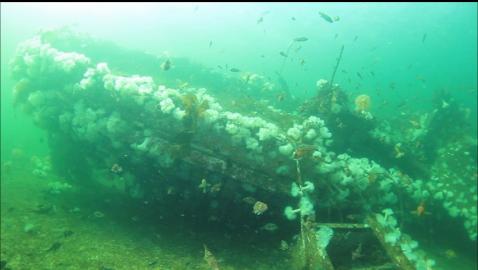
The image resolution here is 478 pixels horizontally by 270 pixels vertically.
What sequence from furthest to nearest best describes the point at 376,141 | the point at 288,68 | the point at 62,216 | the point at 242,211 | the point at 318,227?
the point at 288,68 < the point at 376,141 < the point at 62,216 < the point at 242,211 < the point at 318,227

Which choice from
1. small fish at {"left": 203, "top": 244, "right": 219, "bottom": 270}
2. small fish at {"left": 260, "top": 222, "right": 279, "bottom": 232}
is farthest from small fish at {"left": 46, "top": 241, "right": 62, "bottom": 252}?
small fish at {"left": 260, "top": 222, "right": 279, "bottom": 232}

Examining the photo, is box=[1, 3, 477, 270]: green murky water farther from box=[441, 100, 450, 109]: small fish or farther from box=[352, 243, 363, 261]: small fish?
box=[441, 100, 450, 109]: small fish

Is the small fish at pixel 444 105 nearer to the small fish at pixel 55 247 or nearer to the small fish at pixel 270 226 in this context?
the small fish at pixel 270 226

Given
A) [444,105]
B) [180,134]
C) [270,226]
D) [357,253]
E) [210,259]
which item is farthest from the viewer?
[444,105]

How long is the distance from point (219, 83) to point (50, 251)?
1317cm

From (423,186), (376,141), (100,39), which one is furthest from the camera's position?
(100,39)

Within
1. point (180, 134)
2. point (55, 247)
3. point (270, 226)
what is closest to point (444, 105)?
point (270, 226)

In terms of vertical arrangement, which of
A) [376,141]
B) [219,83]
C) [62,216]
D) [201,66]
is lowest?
[62,216]

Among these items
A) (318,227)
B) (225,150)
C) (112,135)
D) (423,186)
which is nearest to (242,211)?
(225,150)

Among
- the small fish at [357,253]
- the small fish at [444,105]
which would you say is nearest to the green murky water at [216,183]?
the small fish at [357,253]

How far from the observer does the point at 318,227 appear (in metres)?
7.03

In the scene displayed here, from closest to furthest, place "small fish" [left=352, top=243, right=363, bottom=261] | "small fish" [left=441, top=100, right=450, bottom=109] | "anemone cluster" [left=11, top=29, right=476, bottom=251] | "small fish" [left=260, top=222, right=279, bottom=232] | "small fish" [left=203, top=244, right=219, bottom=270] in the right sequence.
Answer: "small fish" [left=203, top=244, right=219, bottom=270] → "small fish" [left=352, top=243, right=363, bottom=261] → "small fish" [left=260, top=222, right=279, bottom=232] → "anemone cluster" [left=11, top=29, right=476, bottom=251] → "small fish" [left=441, top=100, right=450, bottom=109]

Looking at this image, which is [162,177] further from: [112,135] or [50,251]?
[50,251]

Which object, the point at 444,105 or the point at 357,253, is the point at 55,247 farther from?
the point at 444,105
